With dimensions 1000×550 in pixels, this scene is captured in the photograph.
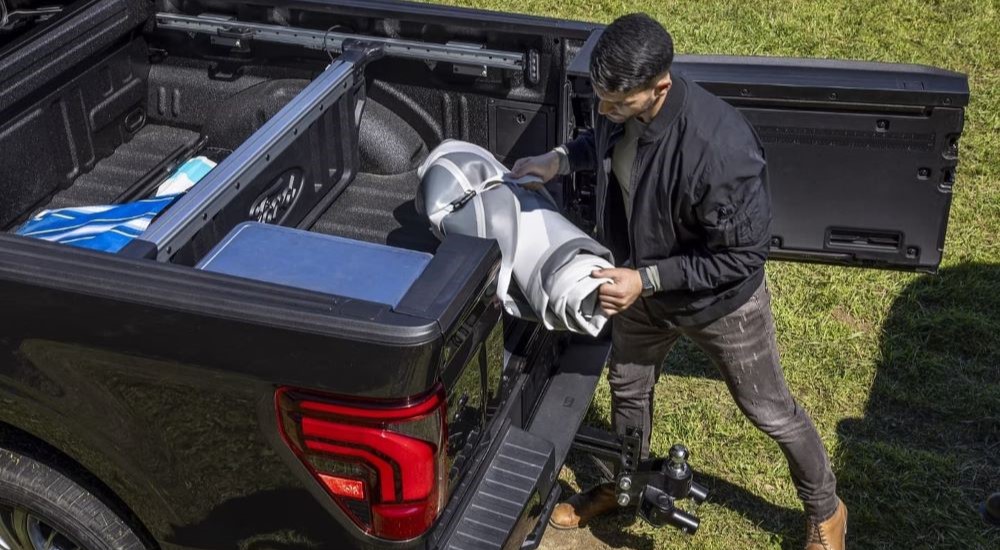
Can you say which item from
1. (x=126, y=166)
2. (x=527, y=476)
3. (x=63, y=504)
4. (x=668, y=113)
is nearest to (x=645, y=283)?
(x=668, y=113)

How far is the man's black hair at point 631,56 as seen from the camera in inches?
109

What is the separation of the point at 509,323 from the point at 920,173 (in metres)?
1.27

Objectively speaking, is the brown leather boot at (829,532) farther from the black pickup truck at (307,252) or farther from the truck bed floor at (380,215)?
the truck bed floor at (380,215)

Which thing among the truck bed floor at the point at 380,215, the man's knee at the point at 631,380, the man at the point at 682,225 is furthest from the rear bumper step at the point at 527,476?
→ the truck bed floor at the point at 380,215

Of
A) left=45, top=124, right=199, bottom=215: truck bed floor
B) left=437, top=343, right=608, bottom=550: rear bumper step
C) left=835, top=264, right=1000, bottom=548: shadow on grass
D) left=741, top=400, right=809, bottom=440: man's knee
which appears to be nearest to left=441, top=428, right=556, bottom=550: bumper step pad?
left=437, top=343, right=608, bottom=550: rear bumper step

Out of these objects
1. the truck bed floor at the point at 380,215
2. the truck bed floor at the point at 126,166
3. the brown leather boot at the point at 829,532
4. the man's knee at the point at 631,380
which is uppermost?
the truck bed floor at the point at 126,166

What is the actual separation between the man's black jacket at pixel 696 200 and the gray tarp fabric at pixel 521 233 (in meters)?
0.16

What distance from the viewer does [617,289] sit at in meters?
2.95

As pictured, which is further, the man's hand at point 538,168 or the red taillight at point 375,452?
the man's hand at point 538,168

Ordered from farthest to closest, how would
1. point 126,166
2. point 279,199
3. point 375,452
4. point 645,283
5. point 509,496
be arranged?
1. point 126,166
2. point 279,199
3. point 645,283
4. point 509,496
5. point 375,452

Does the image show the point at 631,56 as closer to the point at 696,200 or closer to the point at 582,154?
the point at 696,200

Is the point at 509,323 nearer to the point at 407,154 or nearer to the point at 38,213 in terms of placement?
the point at 407,154

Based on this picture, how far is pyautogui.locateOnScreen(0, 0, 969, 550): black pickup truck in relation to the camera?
2.37 meters

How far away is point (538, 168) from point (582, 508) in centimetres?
124
